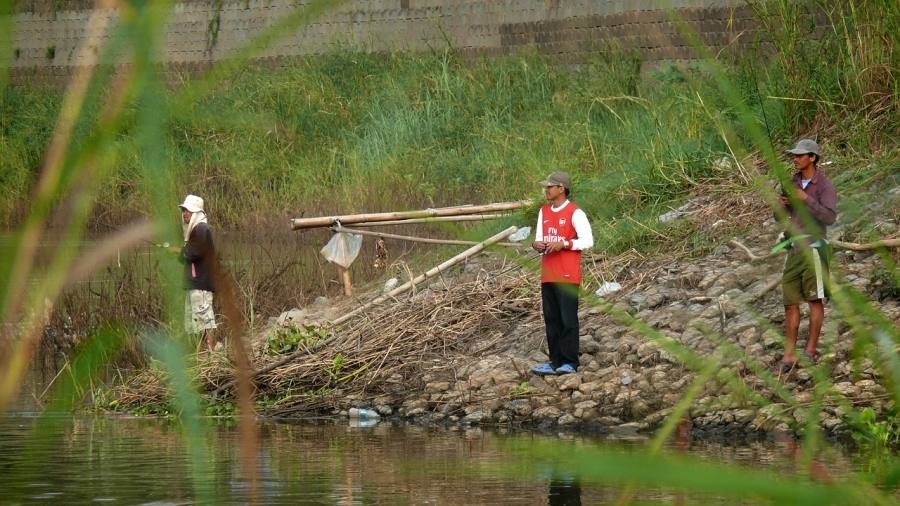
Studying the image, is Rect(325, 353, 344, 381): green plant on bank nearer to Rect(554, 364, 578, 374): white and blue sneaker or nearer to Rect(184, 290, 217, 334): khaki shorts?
Rect(184, 290, 217, 334): khaki shorts

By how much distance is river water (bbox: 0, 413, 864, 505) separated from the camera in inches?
280

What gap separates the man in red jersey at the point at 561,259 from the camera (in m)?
9.67

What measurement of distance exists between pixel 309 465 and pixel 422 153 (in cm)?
1410

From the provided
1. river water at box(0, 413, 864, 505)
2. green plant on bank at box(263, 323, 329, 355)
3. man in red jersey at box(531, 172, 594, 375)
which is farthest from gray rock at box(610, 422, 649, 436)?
green plant on bank at box(263, 323, 329, 355)

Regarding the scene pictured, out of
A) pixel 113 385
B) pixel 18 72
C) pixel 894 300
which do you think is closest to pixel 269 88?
pixel 18 72

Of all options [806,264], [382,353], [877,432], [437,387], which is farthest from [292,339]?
[877,432]

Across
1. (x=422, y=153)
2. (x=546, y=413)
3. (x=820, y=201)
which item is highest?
(x=422, y=153)

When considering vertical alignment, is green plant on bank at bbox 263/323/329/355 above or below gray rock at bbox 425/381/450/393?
above

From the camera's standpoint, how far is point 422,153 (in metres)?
22.2

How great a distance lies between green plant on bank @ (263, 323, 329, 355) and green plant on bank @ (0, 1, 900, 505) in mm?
890

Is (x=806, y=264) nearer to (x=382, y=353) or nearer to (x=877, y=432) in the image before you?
(x=877, y=432)

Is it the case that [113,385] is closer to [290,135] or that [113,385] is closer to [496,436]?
[496,436]

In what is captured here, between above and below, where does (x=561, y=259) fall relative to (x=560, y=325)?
above

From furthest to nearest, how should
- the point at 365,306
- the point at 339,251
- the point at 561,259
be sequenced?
the point at 339,251 → the point at 365,306 → the point at 561,259
